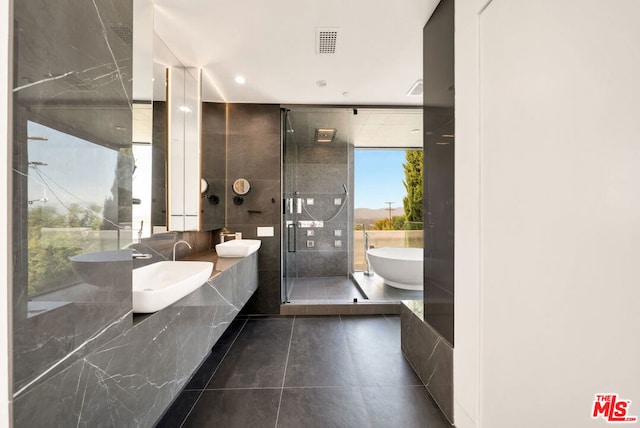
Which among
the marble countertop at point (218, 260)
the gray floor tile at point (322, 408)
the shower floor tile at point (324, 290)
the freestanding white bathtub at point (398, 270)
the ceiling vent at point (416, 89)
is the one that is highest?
the ceiling vent at point (416, 89)

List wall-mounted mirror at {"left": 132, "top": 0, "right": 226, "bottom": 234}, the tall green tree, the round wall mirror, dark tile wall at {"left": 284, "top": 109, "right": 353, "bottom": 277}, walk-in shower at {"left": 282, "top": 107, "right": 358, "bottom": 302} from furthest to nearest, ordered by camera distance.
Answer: the tall green tree → dark tile wall at {"left": 284, "top": 109, "right": 353, "bottom": 277} → walk-in shower at {"left": 282, "top": 107, "right": 358, "bottom": 302} → the round wall mirror → wall-mounted mirror at {"left": 132, "top": 0, "right": 226, "bottom": 234}

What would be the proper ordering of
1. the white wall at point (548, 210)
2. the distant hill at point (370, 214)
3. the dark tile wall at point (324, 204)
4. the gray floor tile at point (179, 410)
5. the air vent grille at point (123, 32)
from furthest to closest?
the distant hill at point (370, 214) → the dark tile wall at point (324, 204) → the gray floor tile at point (179, 410) → the air vent grille at point (123, 32) → the white wall at point (548, 210)

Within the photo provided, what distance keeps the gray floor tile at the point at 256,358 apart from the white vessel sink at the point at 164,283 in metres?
0.85

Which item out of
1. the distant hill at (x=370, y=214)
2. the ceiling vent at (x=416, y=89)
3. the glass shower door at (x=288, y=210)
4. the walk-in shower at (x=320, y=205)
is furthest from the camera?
the distant hill at (x=370, y=214)

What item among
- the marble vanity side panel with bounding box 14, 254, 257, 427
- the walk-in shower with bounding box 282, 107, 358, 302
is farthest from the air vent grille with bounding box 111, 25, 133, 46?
the walk-in shower with bounding box 282, 107, 358, 302

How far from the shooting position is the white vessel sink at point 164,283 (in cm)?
112

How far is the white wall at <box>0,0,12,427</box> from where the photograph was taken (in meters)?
0.62

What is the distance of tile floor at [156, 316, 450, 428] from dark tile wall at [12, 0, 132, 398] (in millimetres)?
1082

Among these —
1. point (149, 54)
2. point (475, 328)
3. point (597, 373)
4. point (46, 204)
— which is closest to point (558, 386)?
point (597, 373)

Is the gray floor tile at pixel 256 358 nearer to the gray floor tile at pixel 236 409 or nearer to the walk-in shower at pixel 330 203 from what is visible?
the gray floor tile at pixel 236 409

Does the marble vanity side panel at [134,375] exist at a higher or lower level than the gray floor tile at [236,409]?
higher

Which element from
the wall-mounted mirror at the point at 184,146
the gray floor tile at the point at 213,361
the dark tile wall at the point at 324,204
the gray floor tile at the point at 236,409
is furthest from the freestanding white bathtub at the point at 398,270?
the wall-mounted mirror at the point at 184,146

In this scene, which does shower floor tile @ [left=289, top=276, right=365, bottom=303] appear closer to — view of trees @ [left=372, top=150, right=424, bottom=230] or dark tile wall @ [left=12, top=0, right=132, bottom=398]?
view of trees @ [left=372, top=150, right=424, bottom=230]

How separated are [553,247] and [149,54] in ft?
7.89
